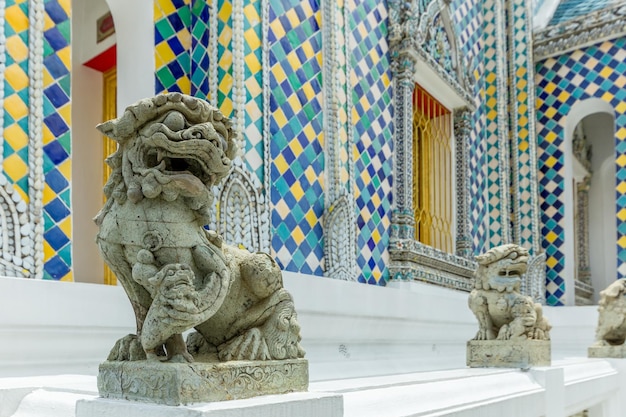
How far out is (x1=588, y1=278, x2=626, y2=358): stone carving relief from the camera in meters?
6.13

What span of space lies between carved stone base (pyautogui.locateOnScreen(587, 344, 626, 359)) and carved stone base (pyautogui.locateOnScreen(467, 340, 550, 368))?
1992 mm

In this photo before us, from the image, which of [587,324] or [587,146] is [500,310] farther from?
[587,146]

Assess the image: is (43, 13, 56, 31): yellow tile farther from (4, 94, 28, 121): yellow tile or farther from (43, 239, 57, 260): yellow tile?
(43, 239, 57, 260): yellow tile

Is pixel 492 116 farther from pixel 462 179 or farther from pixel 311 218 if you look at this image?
pixel 311 218

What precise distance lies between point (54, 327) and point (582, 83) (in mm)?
9352

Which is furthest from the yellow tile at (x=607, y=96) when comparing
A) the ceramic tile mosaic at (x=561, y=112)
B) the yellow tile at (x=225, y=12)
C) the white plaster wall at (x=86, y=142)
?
the yellow tile at (x=225, y=12)

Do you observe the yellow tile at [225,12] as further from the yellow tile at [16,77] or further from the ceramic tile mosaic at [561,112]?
the ceramic tile mosaic at [561,112]

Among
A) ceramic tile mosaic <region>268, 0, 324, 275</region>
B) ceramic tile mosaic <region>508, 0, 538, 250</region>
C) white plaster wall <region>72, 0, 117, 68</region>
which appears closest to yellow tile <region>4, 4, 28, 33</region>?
ceramic tile mosaic <region>268, 0, 324, 275</region>

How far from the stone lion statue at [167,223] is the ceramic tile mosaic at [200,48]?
3036mm

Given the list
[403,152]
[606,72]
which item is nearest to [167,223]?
[403,152]

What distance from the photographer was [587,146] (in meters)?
14.2

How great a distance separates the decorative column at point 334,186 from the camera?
5.76 metres

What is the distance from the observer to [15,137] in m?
3.70

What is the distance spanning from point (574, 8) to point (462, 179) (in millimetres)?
4480
